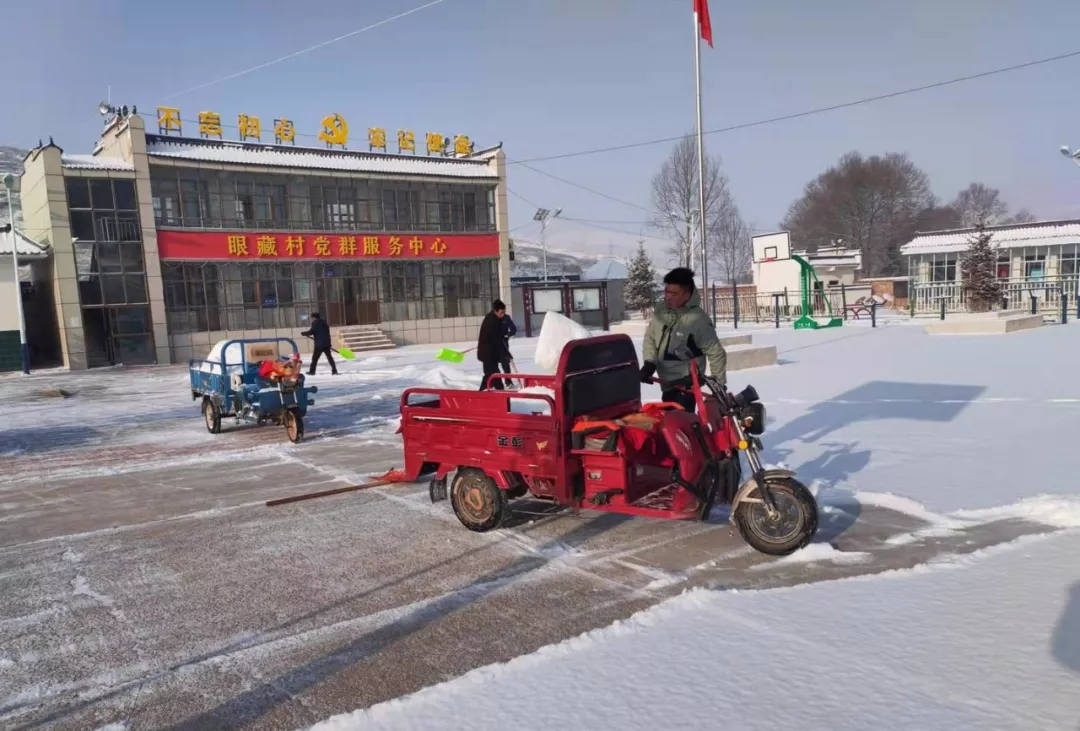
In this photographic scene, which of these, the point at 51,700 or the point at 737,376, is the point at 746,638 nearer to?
the point at 51,700

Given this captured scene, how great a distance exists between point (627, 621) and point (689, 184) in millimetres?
47090

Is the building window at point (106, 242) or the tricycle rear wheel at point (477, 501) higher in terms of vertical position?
the building window at point (106, 242)

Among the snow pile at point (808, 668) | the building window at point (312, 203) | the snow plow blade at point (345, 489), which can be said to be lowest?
the snow plow blade at point (345, 489)

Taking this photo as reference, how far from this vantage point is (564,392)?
5.23 meters

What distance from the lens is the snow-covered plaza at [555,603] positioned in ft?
9.87

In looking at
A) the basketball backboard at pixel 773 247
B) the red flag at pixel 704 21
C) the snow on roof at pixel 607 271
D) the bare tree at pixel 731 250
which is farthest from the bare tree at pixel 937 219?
the red flag at pixel 704 21

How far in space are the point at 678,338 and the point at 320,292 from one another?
26.9 metres

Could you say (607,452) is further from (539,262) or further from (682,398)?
(539,262)

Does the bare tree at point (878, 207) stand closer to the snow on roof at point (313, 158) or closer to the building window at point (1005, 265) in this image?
the building window at point (1005, 265)

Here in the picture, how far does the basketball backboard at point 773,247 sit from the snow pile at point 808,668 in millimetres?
38741

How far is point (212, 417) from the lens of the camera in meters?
11.1

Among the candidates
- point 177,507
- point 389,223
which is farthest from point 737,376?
point 389,223

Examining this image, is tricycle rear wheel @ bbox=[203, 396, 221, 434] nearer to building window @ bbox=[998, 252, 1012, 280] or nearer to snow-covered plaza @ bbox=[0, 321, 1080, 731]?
snow-covered plaza @ bbox=[0, 321, 1080, 731]

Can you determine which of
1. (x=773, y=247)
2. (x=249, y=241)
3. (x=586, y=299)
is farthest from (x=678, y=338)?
(x=773, y=247)
